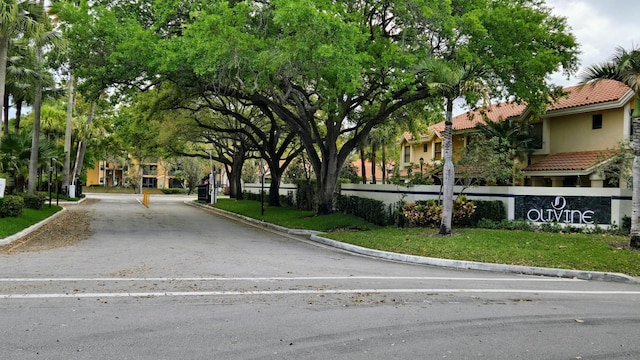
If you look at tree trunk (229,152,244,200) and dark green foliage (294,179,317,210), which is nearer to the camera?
dark green foliage (294,179,317,210)

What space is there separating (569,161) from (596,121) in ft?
7.00

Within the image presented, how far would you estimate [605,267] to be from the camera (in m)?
12.2

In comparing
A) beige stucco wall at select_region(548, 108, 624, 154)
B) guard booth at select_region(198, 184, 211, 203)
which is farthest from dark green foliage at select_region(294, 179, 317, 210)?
guard booth at select_region(198, 184, 211, 203)

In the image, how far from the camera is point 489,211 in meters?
19.0

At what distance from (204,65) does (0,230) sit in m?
7.79

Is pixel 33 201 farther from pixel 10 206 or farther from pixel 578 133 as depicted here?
pixel 578 133

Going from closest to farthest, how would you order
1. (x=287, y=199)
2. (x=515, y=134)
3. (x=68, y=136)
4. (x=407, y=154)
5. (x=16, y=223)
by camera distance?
(x=16, y=223), (x=515, y=134), (x=287, y=199), (x=68, y=136), (x=407, y=154)

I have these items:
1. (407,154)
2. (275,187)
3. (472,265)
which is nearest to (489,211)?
(472,265)

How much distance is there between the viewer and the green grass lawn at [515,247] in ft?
41.6

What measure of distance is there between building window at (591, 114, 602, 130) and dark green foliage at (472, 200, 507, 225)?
802 cm

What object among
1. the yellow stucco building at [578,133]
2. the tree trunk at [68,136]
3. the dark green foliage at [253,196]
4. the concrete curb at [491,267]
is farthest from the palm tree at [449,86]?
the tree trunk at [68,136]

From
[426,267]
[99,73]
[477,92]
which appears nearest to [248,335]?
[426,267]

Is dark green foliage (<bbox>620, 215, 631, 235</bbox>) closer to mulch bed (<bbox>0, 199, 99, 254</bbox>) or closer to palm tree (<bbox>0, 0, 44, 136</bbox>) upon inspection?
mulch bed (<bbox>0, 199, 99, 254</bbox>)

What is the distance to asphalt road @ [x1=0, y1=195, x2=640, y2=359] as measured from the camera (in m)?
5.55
